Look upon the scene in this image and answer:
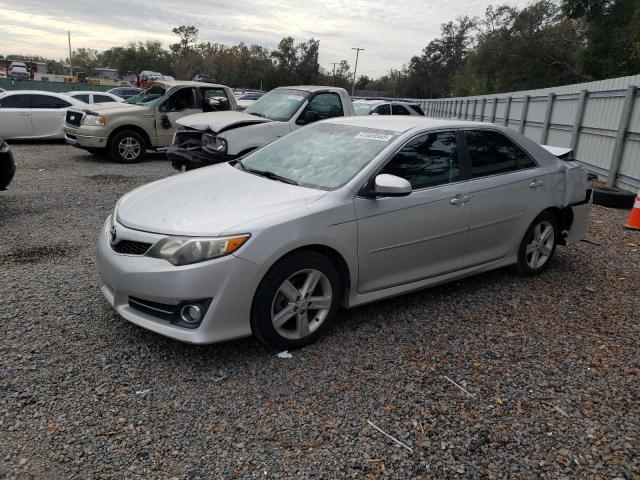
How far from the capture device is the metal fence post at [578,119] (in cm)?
1224

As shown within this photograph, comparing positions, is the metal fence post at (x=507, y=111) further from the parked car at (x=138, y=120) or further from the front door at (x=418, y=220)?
the front door at (x=418, y=220)

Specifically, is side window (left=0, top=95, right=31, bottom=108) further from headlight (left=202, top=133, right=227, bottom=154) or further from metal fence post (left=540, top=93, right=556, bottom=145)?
metal fence post (left=540, top=93, right=556, bottom=145)

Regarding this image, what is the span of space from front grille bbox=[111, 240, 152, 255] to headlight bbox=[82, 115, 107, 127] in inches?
342

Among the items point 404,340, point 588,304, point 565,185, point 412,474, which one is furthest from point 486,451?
point 565,185

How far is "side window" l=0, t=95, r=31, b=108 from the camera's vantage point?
1374cm

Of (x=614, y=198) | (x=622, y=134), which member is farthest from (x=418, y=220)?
(x=622, y=134)

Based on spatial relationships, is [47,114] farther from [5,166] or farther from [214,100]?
[5,166]

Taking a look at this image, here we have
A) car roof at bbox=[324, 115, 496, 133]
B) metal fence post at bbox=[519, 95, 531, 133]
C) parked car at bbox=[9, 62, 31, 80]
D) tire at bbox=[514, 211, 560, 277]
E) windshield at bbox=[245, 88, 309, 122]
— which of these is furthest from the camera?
parked car at bbox=[9, 62, 31, 80]

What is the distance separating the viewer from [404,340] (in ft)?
12.9

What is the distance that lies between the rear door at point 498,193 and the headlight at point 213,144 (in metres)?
4.43

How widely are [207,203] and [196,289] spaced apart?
0.73 metres

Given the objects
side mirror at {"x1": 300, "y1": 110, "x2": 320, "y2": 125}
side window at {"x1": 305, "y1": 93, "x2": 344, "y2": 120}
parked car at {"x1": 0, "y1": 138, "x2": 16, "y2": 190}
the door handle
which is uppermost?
side window at {"x1": 305, "y1": 93, "x2": 344, "y2": 120}

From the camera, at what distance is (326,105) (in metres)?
9.31

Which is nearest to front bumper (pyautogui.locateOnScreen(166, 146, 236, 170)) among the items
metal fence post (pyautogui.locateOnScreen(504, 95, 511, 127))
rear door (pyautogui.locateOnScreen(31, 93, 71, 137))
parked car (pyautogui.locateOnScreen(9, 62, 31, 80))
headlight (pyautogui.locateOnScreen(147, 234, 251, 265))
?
headlight (pyautogui.locateOnScreen(147, 234, 251, 265))
